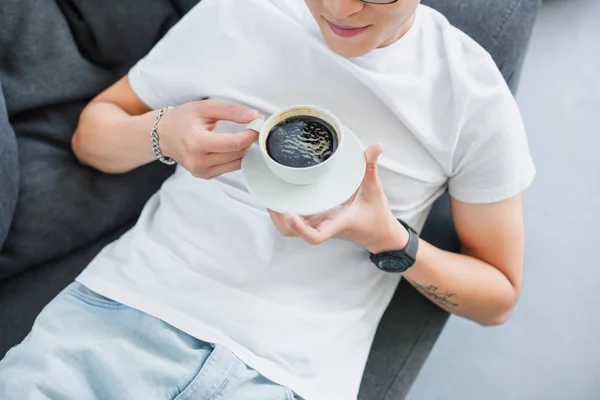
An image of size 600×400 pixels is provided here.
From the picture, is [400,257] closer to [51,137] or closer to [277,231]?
[277,231]

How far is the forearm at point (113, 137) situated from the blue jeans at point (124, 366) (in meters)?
0.30

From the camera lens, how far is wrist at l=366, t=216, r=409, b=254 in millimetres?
908

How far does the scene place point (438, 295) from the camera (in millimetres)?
1030

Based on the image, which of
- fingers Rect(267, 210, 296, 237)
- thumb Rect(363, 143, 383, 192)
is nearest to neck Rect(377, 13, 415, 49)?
thumb Rect(363, 143, 383, 192)

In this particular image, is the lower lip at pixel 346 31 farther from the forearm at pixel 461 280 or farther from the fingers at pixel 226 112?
the forearm at pixel 461 280

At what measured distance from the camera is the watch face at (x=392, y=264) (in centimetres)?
95

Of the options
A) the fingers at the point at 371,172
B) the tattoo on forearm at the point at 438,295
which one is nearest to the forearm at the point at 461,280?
the tattoo on forearm at the point at 438,295

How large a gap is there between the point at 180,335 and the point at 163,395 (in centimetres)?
10

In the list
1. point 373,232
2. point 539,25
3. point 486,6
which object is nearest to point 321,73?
point 373,232

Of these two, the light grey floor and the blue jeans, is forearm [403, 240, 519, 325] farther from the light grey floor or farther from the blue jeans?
the light grey floor

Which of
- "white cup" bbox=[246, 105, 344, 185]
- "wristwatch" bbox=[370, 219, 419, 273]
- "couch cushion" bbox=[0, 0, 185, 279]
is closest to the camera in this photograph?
"white cup" bbox=[246, 105, 344, 185]

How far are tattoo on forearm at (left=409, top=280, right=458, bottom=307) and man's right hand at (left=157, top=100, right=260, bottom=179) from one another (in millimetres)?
410

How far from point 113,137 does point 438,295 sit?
657 mm

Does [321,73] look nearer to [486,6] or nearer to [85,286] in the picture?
[486,6]
